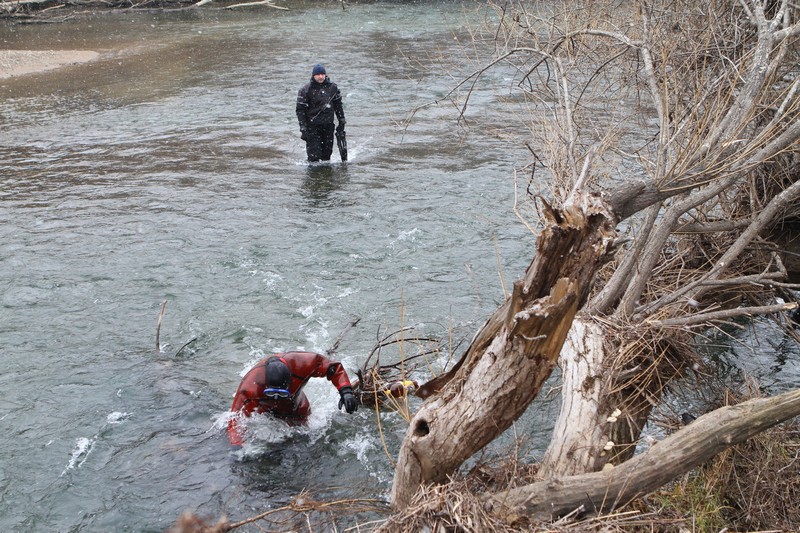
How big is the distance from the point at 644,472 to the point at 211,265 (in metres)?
6.90

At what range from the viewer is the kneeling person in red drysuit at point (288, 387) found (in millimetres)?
6484

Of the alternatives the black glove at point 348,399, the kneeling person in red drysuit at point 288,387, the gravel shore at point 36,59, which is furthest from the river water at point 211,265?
the gravel shore at point 36,59

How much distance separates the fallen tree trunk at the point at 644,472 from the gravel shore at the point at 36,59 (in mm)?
19966

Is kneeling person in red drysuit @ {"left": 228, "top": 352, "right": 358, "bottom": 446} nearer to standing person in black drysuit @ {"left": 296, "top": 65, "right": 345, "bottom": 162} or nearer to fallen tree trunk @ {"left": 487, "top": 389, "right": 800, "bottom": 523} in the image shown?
fallen tree trunk @ {"left": 487, "top": 389, "right": 800, "bottom": 523}

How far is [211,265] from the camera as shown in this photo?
10.1m

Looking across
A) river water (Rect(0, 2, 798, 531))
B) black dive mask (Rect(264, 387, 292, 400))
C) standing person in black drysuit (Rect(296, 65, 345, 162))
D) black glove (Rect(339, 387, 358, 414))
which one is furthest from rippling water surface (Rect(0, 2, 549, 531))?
standing person in black drysuit (Rect(296, 65, 345, 162))

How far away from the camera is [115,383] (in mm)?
7617

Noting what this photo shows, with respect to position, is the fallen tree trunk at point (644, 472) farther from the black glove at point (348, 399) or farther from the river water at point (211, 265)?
the black glove at point (348, 399)

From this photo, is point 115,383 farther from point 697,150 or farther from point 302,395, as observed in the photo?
point 697,150

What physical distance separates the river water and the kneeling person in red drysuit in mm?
184

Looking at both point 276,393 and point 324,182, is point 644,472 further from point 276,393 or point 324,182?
point 324,182

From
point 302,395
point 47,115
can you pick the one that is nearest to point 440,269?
point 302,395

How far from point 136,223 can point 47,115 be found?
22.9 ft

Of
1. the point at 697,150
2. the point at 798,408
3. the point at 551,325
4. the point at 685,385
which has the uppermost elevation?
the point at 697,150
